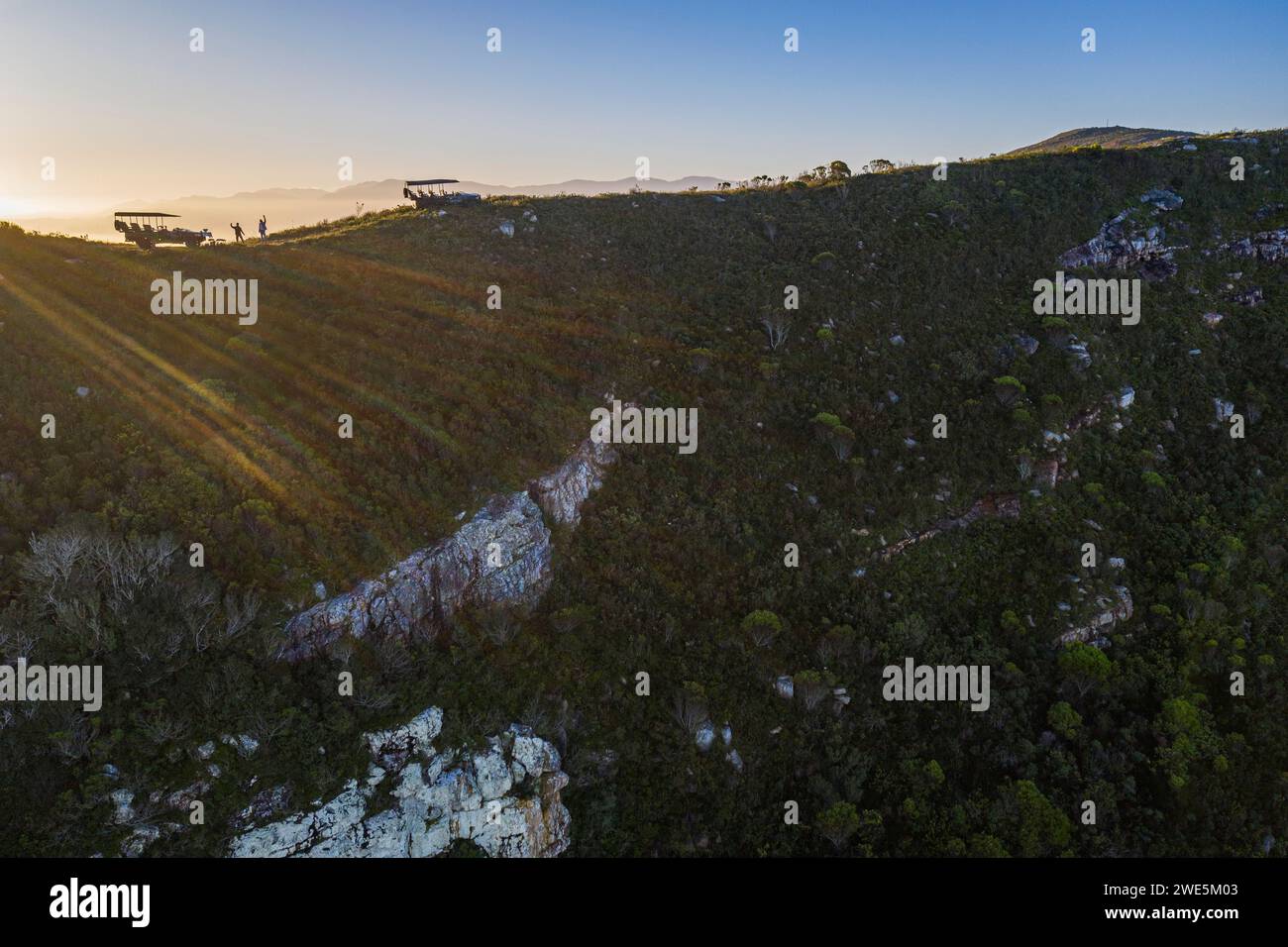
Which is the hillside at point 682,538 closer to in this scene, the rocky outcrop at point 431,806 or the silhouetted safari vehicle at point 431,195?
the rocky outcrop at point 431,806

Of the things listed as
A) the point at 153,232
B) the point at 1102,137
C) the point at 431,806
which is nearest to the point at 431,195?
the point at 153,232

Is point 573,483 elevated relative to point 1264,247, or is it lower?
lower

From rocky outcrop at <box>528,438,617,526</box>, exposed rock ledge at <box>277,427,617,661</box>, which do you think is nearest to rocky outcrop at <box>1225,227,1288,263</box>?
rocky outcrop at <box>528,438,617,526</box>

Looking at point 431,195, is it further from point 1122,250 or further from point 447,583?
point 1122,250

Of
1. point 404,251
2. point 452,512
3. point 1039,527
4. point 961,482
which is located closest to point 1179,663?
point 1039,527
